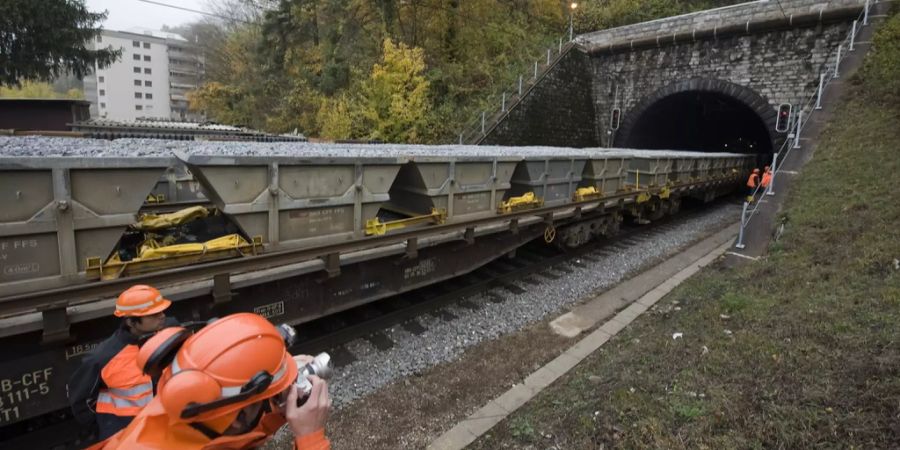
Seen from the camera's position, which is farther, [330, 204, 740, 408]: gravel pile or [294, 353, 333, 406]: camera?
[330, 204, 740, 408]: gravel pile

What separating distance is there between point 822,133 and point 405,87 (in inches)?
596

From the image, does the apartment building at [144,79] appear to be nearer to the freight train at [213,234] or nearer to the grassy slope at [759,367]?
the freight train at [213,234]

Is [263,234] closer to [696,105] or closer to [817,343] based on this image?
[817,343]

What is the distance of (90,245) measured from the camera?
344 cm

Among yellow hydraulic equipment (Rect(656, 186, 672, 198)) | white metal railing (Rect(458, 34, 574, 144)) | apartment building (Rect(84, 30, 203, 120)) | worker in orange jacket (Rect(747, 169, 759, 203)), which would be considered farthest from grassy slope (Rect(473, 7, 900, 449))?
apartment building (Rect(84, 30, 203, 120))

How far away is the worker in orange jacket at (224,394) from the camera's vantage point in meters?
1.31

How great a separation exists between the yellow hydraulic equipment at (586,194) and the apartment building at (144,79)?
75.1 metres

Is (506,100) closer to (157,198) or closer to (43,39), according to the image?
(157,198)

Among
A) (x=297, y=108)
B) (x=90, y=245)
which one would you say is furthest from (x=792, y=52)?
(x=297, y=108)

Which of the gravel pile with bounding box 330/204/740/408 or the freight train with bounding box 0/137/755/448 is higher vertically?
the freight train with bounding box 0/137/755/448

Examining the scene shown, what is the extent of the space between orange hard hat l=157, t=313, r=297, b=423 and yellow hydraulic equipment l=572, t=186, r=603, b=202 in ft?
26.5

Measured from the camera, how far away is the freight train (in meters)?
3.14

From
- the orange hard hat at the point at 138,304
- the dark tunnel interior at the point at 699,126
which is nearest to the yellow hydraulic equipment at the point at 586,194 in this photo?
the orange hard hat at the point at 138,304

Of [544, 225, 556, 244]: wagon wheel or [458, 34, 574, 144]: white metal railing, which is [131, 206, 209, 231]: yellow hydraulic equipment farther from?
[458, 34, 574, 144]: white metal railing
